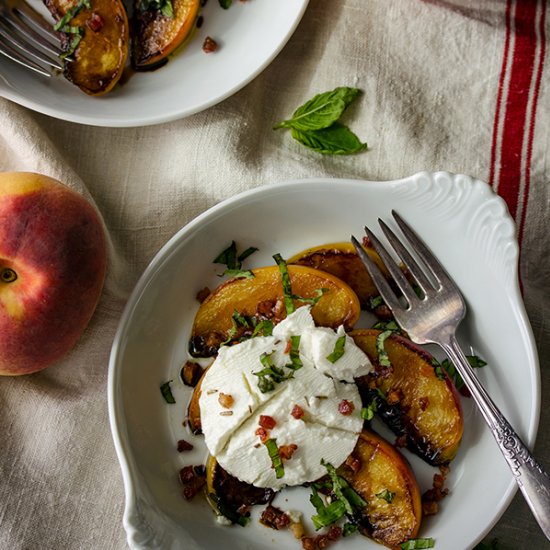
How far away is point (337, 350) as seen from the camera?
1.78 metres

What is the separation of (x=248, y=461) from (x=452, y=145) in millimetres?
945

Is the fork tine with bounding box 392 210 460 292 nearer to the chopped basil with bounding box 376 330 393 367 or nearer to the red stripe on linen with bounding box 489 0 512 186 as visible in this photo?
the chopped basil with bounding box 376 330 393 367

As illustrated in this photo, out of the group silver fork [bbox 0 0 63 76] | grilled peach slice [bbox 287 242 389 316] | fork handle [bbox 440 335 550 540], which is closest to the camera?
fork handle [bbox 440 335 550 540]

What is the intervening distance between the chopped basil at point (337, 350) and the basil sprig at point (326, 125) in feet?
1.69

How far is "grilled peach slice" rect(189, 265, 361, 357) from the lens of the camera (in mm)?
1846

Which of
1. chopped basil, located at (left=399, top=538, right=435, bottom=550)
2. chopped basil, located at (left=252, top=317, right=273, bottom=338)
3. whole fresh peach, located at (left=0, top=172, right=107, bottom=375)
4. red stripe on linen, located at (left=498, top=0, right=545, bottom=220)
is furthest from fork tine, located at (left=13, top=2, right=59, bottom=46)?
chopped basil, located at (left=399, top=538, right=435, bottom=550)

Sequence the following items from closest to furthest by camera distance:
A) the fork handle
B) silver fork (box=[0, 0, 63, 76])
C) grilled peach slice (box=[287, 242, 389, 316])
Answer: the fork handle < grilled peach slice (box=[287, 242, 389, 316]) < silver fork (box=[0, 0, 63, 76])

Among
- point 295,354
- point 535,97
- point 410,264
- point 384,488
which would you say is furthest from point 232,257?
point 535,97

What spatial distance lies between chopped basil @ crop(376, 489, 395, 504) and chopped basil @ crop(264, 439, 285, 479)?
226mm

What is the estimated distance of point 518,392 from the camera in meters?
1.85

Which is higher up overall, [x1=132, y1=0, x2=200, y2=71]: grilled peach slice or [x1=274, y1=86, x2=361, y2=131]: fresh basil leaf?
[x1=132, y1=0, x2=200, y2=71]: grilled peach slice

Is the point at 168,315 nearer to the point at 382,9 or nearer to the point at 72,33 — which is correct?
the point at 72,33

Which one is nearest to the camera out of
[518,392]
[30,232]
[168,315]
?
[30,232]

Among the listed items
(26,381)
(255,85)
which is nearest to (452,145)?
(255,85)
